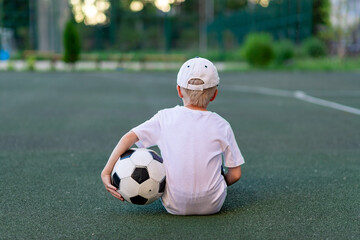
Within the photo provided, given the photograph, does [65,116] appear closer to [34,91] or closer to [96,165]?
[96,165]

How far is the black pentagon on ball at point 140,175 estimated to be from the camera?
12.2 ft

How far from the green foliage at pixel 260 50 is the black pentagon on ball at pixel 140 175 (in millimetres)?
22309

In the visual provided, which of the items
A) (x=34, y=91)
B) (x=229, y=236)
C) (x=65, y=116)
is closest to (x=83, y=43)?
(x=34, y=91)

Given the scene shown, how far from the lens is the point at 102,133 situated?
779 centimetres

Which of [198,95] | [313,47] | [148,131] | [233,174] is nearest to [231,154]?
[233,174]

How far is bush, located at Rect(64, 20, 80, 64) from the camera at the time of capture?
1070 inches

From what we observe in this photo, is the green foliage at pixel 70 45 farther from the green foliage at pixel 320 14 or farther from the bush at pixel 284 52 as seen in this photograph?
the green foliage at pixel 320 14

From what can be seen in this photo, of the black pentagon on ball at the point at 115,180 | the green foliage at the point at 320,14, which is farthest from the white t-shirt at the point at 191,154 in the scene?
the green foliage at the point at 320,14

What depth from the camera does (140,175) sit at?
3.76 meters

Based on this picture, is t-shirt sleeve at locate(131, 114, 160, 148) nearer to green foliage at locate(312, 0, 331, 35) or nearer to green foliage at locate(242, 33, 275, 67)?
green foliage at locate(242, 33, 275, 67)

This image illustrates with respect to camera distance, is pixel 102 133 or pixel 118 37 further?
pixel 118 37

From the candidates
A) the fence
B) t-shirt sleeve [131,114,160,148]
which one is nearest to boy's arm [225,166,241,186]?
t-shirt sleeve [131,114,160,148]

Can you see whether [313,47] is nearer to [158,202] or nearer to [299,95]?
[299,95]

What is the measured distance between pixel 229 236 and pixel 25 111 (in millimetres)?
7957
